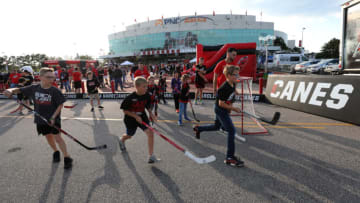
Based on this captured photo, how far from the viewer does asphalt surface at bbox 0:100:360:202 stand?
2.92 meters

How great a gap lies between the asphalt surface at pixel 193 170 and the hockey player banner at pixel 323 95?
1.50 feet

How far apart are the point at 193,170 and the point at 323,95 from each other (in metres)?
5.35

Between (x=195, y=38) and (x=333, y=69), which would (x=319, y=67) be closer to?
(x=333, y=69)

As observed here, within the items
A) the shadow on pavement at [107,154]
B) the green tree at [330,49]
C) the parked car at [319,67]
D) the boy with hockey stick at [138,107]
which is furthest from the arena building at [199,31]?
the boy with hockey stick at [138,107]

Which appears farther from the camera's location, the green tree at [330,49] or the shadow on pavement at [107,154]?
the green tree at [330,49]

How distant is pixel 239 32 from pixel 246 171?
6834 cm

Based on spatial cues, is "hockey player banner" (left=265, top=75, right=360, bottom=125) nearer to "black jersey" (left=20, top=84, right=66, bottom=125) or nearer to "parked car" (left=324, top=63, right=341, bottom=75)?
"black jersey" (left=20, top=84, right=66, bottom=125)

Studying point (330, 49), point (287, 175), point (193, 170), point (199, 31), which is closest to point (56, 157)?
point (193, 170)

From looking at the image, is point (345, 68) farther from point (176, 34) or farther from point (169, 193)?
point (176, 34)

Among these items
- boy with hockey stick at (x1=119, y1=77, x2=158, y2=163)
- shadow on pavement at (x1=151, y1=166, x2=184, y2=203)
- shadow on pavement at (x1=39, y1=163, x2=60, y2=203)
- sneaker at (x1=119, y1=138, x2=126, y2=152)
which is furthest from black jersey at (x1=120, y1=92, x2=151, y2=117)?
shadow on pavement at (x1=39, y1=163, x2=60, y2=203)

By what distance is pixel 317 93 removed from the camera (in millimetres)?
6531

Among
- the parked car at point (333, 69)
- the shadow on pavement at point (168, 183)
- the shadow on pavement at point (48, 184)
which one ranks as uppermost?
the parked car at point (333, 69)

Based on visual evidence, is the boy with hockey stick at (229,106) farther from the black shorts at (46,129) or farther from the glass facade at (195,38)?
the glass facade at (195,38)

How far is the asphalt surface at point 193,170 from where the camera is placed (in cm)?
292
